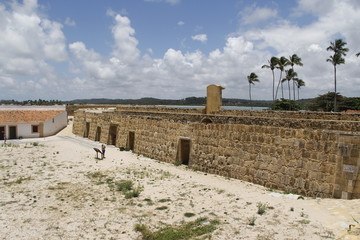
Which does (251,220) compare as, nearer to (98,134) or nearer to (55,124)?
(98,134)

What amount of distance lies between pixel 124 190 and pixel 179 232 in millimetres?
3831

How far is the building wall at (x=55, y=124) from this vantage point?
25.7 metres

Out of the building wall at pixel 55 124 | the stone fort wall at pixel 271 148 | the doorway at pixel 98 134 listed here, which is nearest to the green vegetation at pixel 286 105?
the stone fort wall at pixel 271 148

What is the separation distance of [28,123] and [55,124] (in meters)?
2.73

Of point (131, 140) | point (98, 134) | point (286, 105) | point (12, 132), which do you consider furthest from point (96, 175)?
point (286, 105)

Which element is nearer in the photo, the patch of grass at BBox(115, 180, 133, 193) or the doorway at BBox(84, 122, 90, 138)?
the patch of grass at BBox(115, 180, 133, 193)

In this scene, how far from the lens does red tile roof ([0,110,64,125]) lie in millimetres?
24280

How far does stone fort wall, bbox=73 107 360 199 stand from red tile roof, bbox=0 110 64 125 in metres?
12.6

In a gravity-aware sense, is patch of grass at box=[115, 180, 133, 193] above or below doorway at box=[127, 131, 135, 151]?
below

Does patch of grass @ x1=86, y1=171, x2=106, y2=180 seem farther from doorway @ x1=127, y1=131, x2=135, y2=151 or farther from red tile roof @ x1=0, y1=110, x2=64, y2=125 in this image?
red tile roof @ x1=0, y1=110, x2=64, y2=125

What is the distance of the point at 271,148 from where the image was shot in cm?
1024

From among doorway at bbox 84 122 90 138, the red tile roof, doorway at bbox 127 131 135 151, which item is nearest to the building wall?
the red tile roof

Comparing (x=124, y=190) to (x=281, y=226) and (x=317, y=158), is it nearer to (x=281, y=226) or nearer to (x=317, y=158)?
(x=281, y=226)

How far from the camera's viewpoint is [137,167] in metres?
13.7
